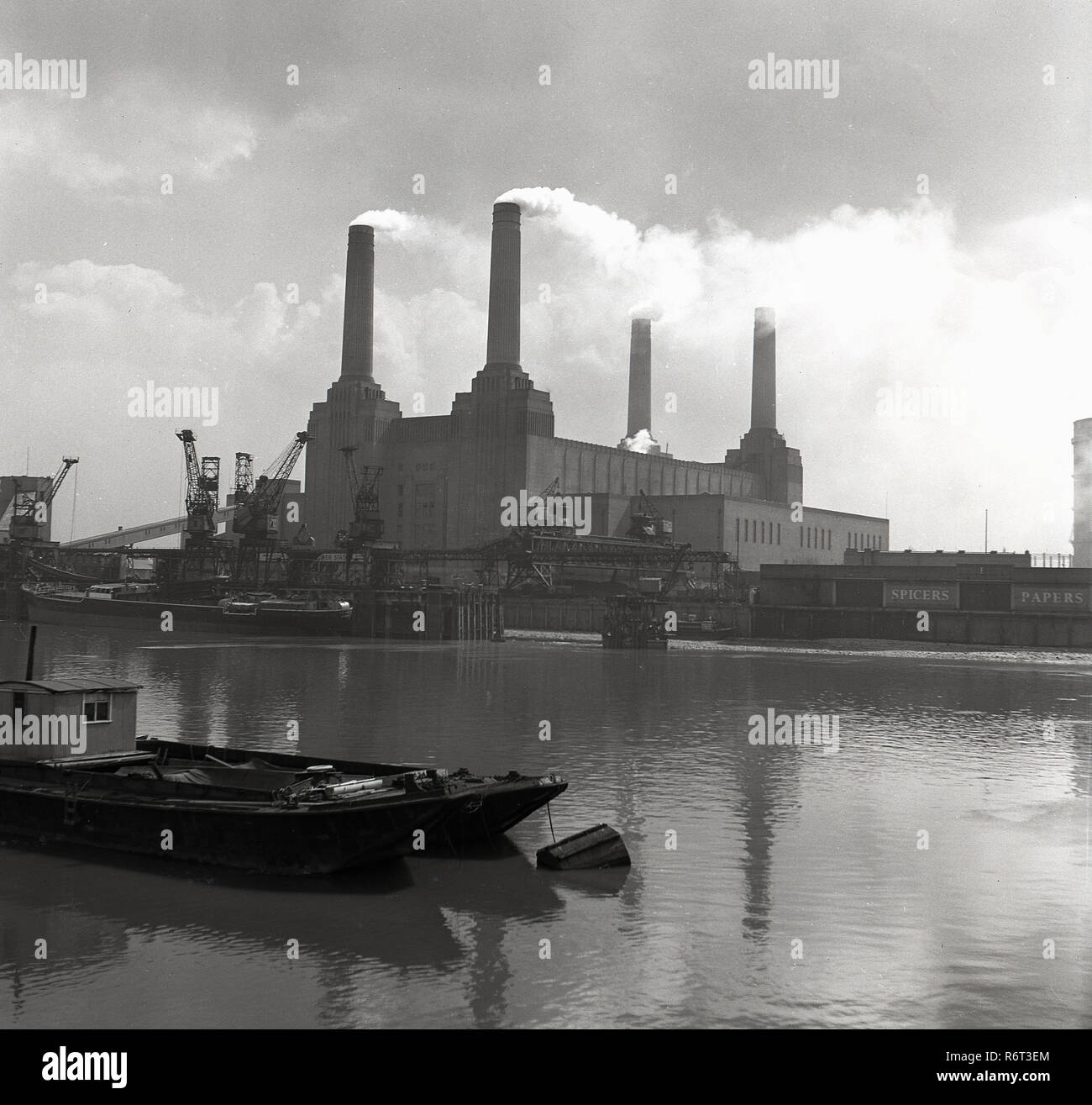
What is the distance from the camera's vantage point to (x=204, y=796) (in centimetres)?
1938

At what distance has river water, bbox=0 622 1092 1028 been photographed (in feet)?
42.0

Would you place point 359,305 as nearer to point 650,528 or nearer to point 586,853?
point 650,528

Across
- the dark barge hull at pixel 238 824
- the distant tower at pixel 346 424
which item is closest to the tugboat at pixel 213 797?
the dark barge hull at pixel 238 824

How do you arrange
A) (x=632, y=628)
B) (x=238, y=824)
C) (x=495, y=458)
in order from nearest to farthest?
(x=238, y=824) < (x=632, y=628) < (x=495, y=458)

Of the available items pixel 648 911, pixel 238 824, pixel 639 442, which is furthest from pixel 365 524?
pixel 648 911

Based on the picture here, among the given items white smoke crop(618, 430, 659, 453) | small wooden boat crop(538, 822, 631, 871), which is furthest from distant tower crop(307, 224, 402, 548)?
small wooden boat crop(538, 822, 631, 871)

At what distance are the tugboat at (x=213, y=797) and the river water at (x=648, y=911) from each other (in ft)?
1.66

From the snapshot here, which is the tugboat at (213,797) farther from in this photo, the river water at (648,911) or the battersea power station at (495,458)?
the battersea power station at (495,458)

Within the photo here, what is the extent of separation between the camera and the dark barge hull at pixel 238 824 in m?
17.5

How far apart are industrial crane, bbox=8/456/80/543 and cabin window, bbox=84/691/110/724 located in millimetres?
111642

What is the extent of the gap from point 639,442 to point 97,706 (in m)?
146

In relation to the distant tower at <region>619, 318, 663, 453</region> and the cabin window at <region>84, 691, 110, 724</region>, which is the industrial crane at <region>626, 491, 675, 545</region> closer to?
the distant tower at <region>619, 318, 663, 453</region>

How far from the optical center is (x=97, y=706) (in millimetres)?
21219
